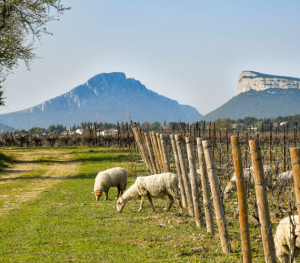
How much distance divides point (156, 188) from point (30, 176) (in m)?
13.3

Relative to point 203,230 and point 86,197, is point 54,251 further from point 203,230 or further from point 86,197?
point 86,197

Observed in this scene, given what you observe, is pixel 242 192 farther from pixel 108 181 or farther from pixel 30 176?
pixel 30 176

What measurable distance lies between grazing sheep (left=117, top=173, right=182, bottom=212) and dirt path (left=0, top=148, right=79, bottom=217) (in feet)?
13.4

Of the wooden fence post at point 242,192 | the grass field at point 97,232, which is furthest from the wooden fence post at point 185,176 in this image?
the wooden fence post at point 242,192

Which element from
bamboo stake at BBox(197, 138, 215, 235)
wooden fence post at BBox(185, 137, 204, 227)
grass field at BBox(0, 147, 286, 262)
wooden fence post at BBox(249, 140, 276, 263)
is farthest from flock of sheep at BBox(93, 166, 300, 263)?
wooden fence post at BBox(185, 137, 204, 227)

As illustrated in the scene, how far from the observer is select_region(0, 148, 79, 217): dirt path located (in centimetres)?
1402

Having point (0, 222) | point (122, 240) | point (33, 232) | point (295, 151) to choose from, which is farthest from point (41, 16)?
point (295, 151)

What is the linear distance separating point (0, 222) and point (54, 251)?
369 centimetres

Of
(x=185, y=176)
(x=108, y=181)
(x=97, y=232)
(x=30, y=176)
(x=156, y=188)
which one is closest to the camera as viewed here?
(x=97, y=232)

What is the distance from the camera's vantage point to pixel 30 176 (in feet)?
69.7

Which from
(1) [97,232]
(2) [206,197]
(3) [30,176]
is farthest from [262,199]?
(3) [30,176]

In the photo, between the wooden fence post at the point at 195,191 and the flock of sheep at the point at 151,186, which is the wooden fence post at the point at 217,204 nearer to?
the flock of sheep at the point at 151,186

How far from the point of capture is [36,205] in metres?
12.3

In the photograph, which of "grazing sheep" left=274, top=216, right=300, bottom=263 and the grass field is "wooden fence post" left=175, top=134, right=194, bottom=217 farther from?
"grazing sheep" left=274, top=216, right=300, bottom=263
